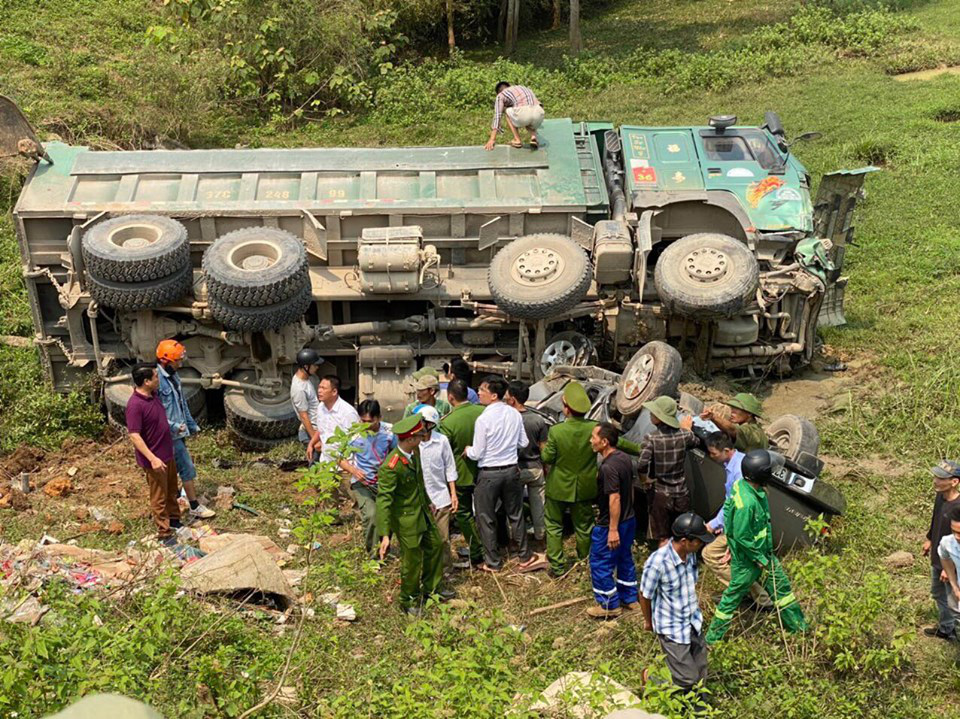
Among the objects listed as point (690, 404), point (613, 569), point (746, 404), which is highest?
point (746, 404)

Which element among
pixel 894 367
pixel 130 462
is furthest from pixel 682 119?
pixel 130 462

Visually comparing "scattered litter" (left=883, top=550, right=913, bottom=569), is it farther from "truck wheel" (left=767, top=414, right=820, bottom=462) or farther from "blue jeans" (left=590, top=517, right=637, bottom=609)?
"blue jeans" (left=590, top=517, right=637, bottom=609)

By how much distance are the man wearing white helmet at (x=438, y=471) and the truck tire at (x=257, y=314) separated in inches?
109

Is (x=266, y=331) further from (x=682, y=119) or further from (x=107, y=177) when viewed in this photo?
(x=682, y=119)

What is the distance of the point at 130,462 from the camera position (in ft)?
33.1

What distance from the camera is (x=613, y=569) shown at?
24.5ft

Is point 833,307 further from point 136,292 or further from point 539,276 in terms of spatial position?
point 136,292

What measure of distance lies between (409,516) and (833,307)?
20.8 ft

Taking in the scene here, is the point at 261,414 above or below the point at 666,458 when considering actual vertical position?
below

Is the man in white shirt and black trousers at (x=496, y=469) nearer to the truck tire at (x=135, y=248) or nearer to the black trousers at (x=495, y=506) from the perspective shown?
the black trousers at (x=495, y=506)

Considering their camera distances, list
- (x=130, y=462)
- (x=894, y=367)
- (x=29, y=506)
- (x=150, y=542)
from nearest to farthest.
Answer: (x=150, y=542) < (x=29, y=506) < (x=130, y=462) < (x=894, y=367)

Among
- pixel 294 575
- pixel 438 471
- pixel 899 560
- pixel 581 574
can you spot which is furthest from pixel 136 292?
pixel 899 560

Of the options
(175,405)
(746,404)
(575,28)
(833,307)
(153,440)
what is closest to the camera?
(746,404)

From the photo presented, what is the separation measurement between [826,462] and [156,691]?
5.83 m
